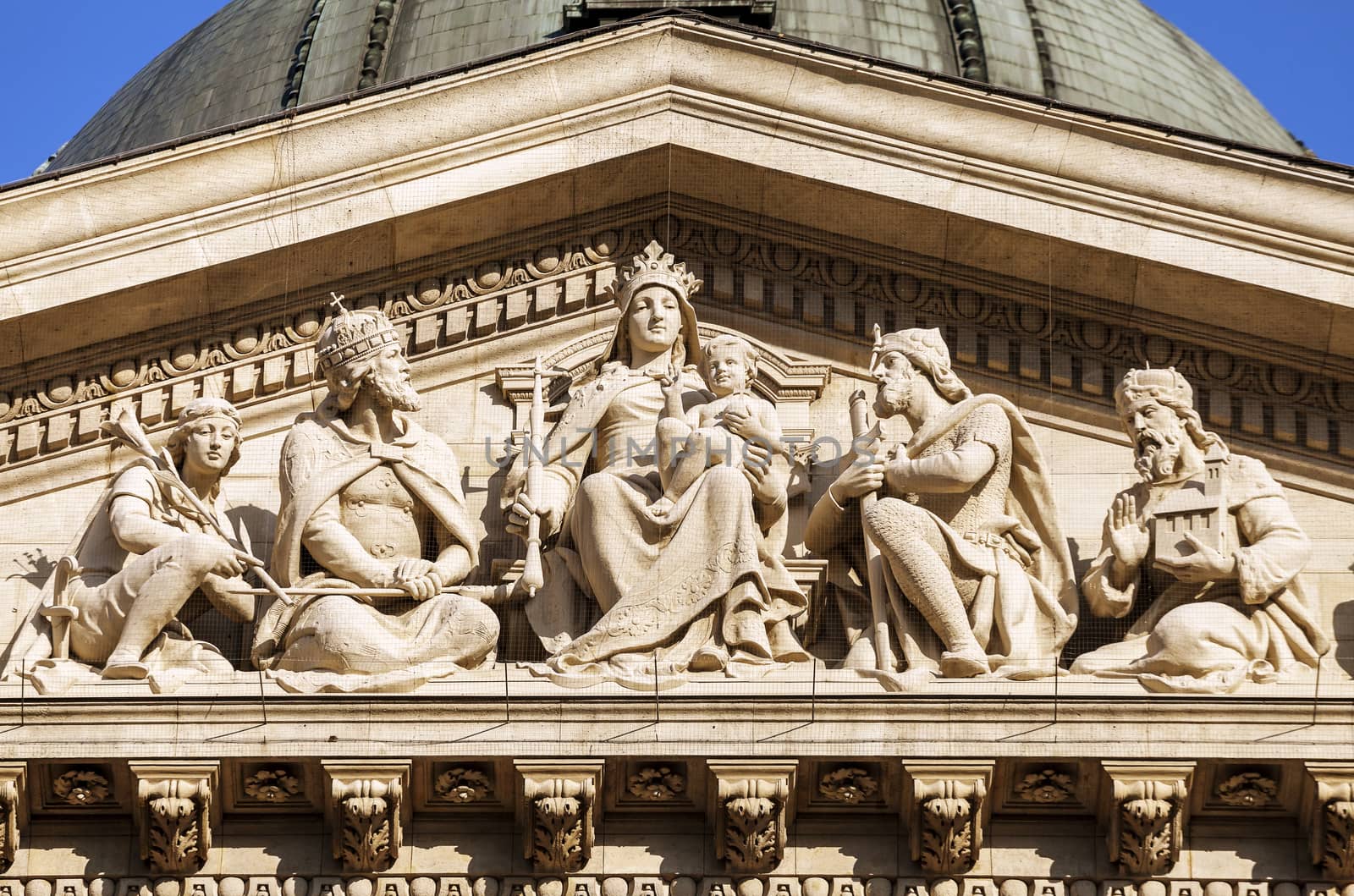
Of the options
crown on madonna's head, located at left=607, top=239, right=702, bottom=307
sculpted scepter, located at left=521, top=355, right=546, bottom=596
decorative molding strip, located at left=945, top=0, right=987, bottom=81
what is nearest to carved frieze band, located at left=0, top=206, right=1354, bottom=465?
crown on madonna's head, located at left=607, top=239, right=702, bottom=307

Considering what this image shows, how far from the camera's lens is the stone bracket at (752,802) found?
51.0 ft

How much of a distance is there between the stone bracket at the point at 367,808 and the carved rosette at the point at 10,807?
1507 millimetres

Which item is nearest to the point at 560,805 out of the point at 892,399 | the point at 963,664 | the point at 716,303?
the point at 963,664

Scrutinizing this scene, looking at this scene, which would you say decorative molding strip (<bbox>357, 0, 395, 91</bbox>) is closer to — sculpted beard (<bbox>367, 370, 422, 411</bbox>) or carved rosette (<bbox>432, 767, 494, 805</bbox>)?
sculpted beard (<bbox>367, 370, 422, 411</bbox>)

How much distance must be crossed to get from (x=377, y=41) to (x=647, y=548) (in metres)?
13.6

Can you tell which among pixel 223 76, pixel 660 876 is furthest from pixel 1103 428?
pixel 223 76

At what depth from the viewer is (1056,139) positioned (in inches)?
704

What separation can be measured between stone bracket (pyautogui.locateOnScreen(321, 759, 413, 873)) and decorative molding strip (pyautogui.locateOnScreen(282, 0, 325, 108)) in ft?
45.3

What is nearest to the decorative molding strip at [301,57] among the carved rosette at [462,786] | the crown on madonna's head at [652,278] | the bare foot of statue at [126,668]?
the crown on madonna's head at [652,278]

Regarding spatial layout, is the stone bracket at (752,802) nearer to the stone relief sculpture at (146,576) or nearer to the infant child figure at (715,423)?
the infant child figure at (715,423)

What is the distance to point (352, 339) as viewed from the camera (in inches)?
683

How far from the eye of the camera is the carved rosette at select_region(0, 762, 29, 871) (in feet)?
51.6

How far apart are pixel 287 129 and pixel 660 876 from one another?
16.3 feet

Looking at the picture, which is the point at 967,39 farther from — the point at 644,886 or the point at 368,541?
the point at 644,886
